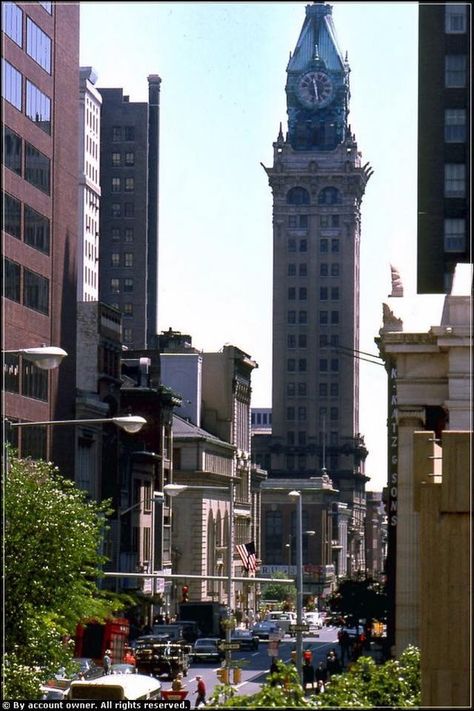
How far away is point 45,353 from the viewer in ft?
105

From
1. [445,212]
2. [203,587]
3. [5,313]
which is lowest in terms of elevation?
[203,587]

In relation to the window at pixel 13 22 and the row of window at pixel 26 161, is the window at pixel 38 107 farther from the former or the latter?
the window at pixel 13 22

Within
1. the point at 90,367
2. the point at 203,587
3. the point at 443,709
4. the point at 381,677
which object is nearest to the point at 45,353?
A: the point at 381,677

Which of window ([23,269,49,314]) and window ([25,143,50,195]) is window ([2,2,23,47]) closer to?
window ([25,143,50,195])

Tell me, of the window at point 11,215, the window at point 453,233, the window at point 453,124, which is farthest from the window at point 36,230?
the window at point 453,124

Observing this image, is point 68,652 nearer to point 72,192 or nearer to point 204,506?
point 72,192

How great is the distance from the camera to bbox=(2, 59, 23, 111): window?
3238 inches

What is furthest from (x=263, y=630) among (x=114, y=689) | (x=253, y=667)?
(x=114, y=689)

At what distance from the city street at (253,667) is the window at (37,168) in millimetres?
23036

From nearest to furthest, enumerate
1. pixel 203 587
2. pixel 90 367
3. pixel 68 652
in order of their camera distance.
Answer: pixel 68 652 < pixel 90 367 < pixel 203 587

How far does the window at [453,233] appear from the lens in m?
89.9

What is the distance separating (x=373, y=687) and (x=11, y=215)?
5465 centimetres

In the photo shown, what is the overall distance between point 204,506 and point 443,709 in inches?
5410

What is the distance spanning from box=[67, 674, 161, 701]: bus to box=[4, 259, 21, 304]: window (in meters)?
32.9
